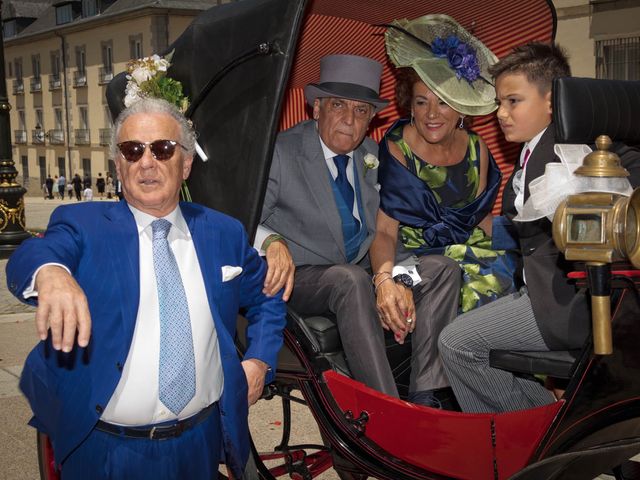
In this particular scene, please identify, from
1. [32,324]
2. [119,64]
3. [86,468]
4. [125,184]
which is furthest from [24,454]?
[119,64]

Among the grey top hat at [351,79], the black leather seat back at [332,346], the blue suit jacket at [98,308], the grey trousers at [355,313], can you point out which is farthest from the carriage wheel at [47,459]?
the grey top hat at [351,79]

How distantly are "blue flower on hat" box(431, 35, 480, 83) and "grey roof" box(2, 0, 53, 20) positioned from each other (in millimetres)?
53375

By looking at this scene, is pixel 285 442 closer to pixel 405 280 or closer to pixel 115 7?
pixel 405 280

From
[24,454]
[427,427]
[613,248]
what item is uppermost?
[613,248]

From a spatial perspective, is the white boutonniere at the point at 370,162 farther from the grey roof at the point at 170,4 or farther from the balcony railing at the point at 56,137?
the balcony railing at the point at 56,137

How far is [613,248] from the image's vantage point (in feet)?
5.82

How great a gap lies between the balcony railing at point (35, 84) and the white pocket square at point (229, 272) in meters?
48.4

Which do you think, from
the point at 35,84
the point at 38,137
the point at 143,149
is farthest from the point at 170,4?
the point at 143,149

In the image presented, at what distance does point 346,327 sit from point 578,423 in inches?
38.5

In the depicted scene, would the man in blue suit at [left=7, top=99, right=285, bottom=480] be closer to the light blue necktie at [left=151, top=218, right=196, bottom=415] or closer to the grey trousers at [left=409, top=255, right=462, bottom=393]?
the light blue necktie at [left=151, top=218, right=196, bottom=415]

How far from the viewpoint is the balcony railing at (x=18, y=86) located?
161ft

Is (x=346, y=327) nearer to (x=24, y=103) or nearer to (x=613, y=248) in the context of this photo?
(x=613, y=248)

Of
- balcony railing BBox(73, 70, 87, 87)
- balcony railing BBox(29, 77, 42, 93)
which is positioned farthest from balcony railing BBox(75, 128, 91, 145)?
balcony railing BBox(29, 77, 42, 93)

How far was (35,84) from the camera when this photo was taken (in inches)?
1868
